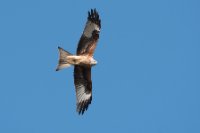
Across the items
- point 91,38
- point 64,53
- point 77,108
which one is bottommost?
point 77,108

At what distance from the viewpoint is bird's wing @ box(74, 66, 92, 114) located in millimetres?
11156

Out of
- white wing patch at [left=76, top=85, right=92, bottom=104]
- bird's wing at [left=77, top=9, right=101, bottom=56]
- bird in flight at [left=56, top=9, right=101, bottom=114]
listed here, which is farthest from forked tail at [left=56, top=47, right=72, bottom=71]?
white wing patch at [left=76, top=85, right=92, bottom=104]

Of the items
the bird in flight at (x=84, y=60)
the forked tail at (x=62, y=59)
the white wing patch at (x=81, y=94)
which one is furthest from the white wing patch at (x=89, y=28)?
the white wing patch at (x=81, y=94)

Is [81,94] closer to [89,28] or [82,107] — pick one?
[82,107]

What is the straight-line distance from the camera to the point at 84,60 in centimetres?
1084

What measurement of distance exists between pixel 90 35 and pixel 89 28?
18 centimetres

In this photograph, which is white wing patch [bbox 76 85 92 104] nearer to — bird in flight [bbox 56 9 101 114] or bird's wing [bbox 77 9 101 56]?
bird in flight [bbox 56 9 101 114]

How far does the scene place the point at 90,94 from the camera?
11586mm

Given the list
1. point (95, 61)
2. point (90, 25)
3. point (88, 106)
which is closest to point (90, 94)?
point (88, 106)

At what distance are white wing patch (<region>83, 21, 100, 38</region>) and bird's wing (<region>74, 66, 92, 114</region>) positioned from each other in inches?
33.6

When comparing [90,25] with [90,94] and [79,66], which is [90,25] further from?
[90,94]

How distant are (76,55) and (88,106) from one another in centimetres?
154

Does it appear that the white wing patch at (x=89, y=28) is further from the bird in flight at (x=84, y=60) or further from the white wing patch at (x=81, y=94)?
the white wing patch at (x=81, y=94)

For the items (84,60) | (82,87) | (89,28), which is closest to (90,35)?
(89,28)
